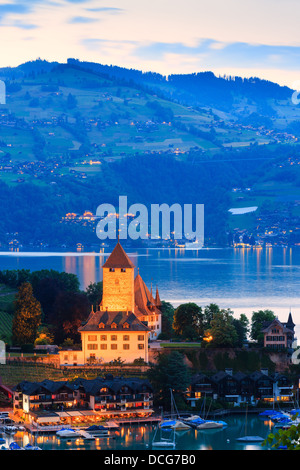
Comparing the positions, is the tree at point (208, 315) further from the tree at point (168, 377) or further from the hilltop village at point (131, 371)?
the tree at point (168, 377)

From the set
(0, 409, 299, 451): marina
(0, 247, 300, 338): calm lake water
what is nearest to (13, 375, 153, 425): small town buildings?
(0, 409, 299, 451): marina

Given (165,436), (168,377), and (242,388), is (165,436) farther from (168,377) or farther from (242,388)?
(242,388)

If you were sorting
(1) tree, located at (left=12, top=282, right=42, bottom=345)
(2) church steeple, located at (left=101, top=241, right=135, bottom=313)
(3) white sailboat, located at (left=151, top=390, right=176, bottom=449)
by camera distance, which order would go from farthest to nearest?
(1) tree, located at (left=12, top=282, right=42, bottom=345) < (2) church steeple, located at (left=101, top=241, right=135, bottom=313) < (3) white sailboat, located at (left=151, top=390, right=176, bottom=449)

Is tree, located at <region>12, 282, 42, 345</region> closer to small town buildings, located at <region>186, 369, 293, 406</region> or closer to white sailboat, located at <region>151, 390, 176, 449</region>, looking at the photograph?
small town buildings, located at <region>186, 369, 293, 406</region>

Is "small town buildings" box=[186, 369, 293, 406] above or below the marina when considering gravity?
above

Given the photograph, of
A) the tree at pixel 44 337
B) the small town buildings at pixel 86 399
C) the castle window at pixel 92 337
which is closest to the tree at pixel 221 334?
the castle window at pixel 92 337

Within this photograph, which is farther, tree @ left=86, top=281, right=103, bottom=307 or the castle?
tree @ left=86, top=281, right=103, bottom=307

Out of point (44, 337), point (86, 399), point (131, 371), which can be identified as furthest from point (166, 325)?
point (86, 399)
